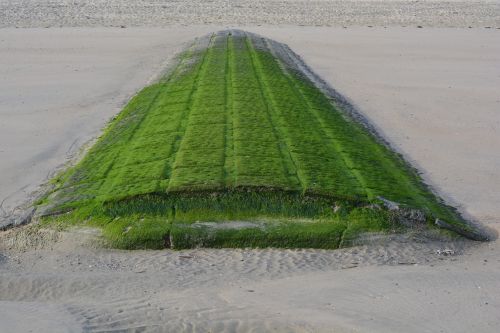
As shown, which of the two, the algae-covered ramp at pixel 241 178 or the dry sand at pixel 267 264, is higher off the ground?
the algae-covered ramp at pixel 241 178

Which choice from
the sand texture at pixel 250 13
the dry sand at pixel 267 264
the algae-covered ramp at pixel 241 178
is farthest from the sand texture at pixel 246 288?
the sand texture at pixel 250 13

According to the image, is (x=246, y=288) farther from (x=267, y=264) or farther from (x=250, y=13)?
(x=250, y=13)

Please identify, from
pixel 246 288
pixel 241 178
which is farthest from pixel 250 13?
pixel 246 288

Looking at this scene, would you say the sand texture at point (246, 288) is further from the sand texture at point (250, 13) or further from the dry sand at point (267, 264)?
the sand texture at point (250, 13)

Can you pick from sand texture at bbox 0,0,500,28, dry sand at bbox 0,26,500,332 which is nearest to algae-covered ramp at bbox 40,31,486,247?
dry sand at bbox 0,26,500,332

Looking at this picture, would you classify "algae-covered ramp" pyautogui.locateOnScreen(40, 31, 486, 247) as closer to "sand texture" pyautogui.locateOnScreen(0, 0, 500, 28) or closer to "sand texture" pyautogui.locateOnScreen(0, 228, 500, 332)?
"sand texture" pyautogui.locateOnScreen(0, 228, 500, 332)

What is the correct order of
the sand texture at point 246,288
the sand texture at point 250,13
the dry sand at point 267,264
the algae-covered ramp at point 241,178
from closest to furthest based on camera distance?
the sand texture at point 246,288, the dry sand at point 267,264, the algae-covered ramp at point 241,178, the sand texture at point 250,13
